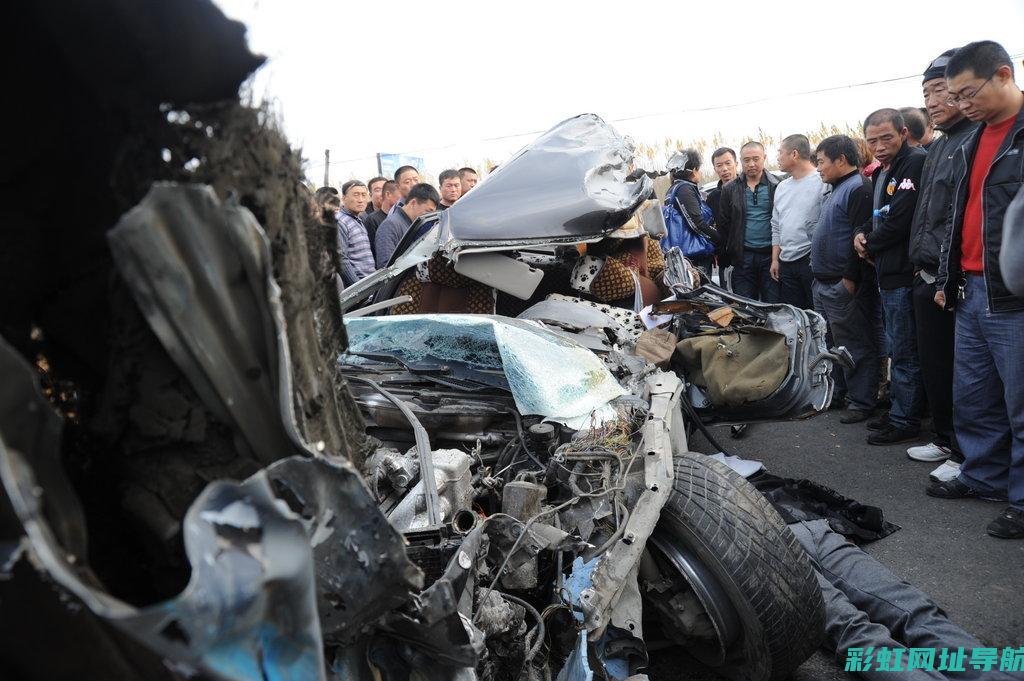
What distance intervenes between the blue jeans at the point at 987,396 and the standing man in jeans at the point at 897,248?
30.9 inches

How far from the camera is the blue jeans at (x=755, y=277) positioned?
21.3 ft

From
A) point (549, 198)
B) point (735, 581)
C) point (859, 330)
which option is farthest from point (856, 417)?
point (735, 581)

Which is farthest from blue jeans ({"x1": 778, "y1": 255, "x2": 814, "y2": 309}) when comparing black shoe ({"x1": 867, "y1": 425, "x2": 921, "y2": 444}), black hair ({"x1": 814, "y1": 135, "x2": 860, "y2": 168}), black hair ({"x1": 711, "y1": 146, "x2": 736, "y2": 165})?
black hair ({"x1": 711, "y1": 146, "x2": 736, "y2": 165})

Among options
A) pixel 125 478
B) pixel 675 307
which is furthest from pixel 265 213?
pixel 675 307

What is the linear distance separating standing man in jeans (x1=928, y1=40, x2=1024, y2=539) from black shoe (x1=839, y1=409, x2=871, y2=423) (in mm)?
1348

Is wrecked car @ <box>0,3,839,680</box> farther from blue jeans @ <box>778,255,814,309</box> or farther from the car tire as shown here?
blue jeans @ <box>778,255,814,309</box>

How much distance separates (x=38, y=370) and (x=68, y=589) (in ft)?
1.43

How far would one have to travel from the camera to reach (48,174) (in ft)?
3.26

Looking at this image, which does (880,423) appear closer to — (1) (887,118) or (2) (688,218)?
(1) (887,118)

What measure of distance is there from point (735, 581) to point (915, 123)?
4269mm

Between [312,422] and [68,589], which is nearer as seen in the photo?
[68,589]

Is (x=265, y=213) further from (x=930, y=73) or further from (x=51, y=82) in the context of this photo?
(x=930, y=73)

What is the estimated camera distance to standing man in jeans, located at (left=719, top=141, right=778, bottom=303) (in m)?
6.46

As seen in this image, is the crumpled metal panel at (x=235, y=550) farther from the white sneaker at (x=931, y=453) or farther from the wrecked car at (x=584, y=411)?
the white sneaker at (x=931, y=453)
